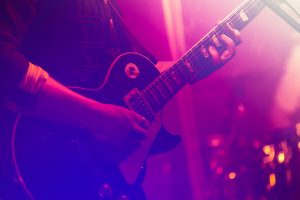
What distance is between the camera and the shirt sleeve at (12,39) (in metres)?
0.82

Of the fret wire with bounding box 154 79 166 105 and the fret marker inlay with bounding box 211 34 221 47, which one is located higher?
the fret wire with bounding box 154 79 166 105

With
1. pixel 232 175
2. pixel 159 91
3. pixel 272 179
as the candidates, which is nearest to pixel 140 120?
pixel 159 91

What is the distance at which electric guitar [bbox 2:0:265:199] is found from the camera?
872mm

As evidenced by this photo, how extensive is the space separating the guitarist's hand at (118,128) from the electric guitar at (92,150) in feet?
0.11

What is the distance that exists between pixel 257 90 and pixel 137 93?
7.02ft

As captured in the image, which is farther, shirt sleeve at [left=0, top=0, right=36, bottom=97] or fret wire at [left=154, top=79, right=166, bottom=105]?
fret wire at [left=154, top=79, right=166, bottom=105]

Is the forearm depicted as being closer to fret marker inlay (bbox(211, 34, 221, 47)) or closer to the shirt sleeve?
the shirt sleeve

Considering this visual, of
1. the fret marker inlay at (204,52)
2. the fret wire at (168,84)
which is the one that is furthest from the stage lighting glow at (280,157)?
the fret wire at (168,84)

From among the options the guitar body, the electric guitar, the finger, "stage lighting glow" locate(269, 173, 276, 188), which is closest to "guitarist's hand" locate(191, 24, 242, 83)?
the electric guitar

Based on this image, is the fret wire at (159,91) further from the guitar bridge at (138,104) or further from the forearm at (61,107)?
the forearm at (61,107)

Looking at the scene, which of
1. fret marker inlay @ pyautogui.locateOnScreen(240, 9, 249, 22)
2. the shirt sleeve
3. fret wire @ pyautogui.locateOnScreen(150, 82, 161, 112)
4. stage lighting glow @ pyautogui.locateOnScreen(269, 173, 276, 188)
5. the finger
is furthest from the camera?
stage lighting glow @ pyautogui.locateOnScreen(269, 173, 276, 188)

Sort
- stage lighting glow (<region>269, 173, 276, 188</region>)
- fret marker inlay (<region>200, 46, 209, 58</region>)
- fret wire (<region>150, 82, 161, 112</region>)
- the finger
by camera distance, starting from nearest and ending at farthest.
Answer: the finger < fret wire (<region>150, 82, 161, 112</region>) < fret marker inlay (<region>200, 46, 209, 58</region>) < stage lighting glow (<region>269, 173, 276, 188</region>)

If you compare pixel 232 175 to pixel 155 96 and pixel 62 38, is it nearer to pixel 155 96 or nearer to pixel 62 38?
pixel 155 96

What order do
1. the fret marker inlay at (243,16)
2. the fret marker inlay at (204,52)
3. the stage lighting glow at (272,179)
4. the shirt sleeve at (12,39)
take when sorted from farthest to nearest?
the stage lighting glow at (272,179)
the fret marker inlay at (243,16)
the fret marker inlay at (204,52)
the shirt sleeve at (12,39)
